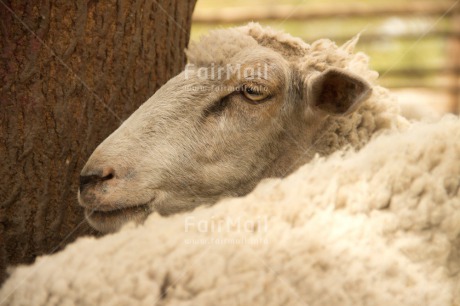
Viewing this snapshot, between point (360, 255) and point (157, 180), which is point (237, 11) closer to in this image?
point (157, 180)

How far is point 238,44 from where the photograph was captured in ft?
11.5

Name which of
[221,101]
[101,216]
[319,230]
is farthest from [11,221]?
[319,230]

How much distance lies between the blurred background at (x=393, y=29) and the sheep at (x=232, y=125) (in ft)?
25.8

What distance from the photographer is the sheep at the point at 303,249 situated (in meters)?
1.78

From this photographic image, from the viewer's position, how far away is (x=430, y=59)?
12.3 m

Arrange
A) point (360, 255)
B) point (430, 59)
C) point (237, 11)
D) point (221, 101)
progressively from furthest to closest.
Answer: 1. point (430, 59)
2. point (237, 11)
3. point (221, 101)
4. point (360, 255)

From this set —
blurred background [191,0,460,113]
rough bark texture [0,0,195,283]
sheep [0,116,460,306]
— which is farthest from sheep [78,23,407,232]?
blurred background [191,0,460,113]

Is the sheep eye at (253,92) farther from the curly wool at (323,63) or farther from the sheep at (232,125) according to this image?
the curly wool at (323,63)

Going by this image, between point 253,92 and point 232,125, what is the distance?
22 cm

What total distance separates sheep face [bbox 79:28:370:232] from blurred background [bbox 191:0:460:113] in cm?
801

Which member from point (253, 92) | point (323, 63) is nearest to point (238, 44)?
point (253, 92)

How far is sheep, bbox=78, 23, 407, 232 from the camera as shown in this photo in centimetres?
309

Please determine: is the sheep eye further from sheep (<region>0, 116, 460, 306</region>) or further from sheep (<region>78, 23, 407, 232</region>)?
sheep (<region>0, 116, 460, 306</region>)

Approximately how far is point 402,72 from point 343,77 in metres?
9.37
